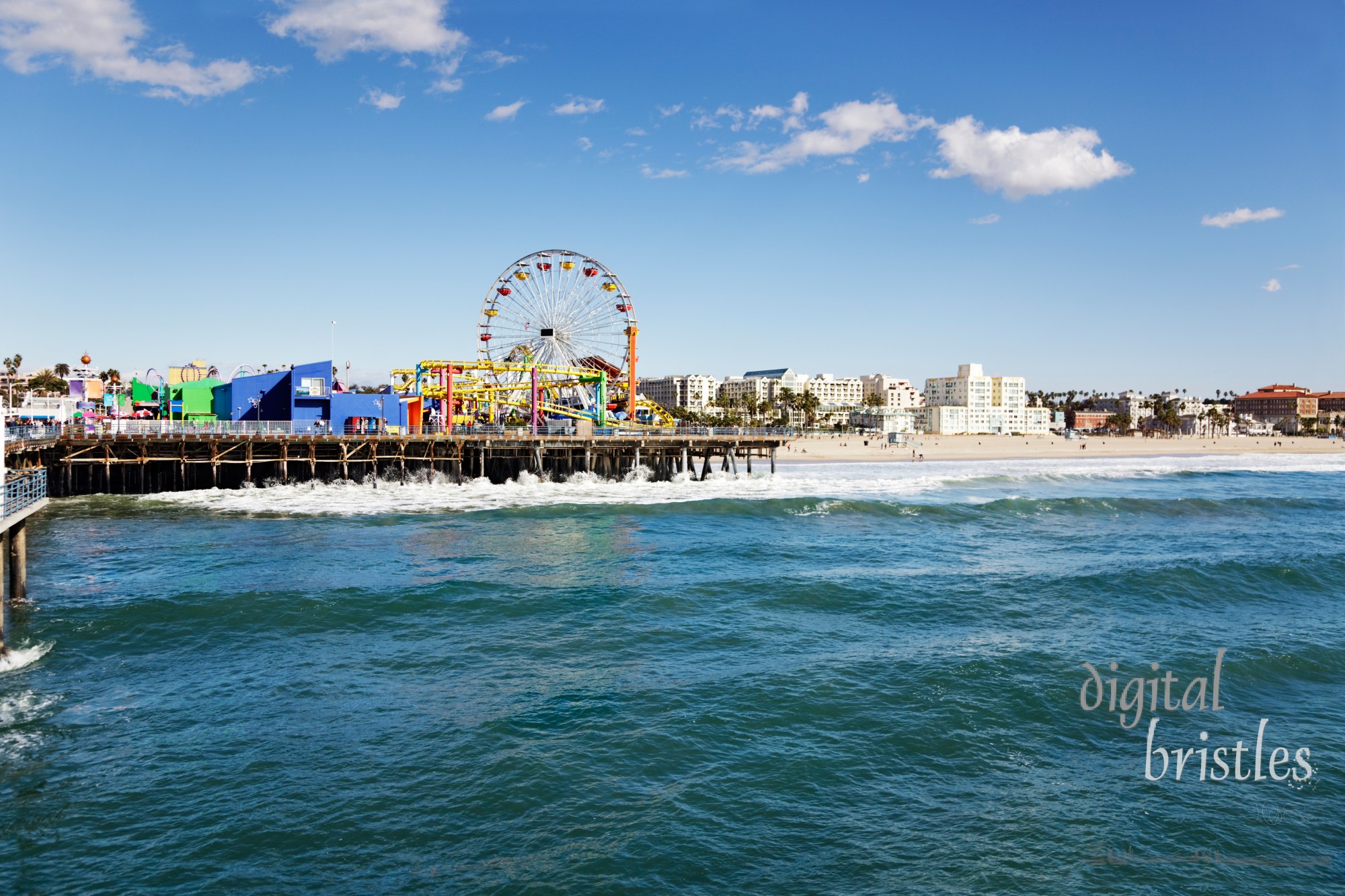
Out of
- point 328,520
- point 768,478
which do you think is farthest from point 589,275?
point 328,520

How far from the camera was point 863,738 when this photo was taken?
13.0 meters

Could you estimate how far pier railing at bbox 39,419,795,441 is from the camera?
4372 centimetres

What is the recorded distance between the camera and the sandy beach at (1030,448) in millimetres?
99750

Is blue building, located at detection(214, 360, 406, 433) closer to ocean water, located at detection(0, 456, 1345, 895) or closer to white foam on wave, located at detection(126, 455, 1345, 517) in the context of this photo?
white foam on wave, located at detection(126, 455, 1345, 517)

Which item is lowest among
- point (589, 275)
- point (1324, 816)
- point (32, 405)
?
point (1324, 816)

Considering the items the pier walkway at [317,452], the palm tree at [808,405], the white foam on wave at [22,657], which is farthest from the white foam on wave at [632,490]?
the palm tree at [808,405]

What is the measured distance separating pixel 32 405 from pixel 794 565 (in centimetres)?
5242

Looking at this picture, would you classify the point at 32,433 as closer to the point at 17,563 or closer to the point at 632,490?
the point at 17,563

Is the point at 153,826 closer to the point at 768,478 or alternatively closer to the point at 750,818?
the point at 750,818

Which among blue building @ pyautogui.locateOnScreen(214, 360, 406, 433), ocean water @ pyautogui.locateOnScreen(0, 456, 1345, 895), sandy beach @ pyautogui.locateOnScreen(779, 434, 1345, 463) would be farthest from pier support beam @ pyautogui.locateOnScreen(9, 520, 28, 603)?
Result: sandy beach @ pyautogui.locateOnScreen(779, 434, 1345, 463)

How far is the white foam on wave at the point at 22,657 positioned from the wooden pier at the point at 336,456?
23.3 meters

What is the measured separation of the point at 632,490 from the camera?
50438 mm

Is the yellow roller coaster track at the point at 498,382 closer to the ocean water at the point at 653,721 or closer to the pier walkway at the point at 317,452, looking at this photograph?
the pier walkway at the point at 317,452

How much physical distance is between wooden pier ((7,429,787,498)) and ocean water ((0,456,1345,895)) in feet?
51.7
